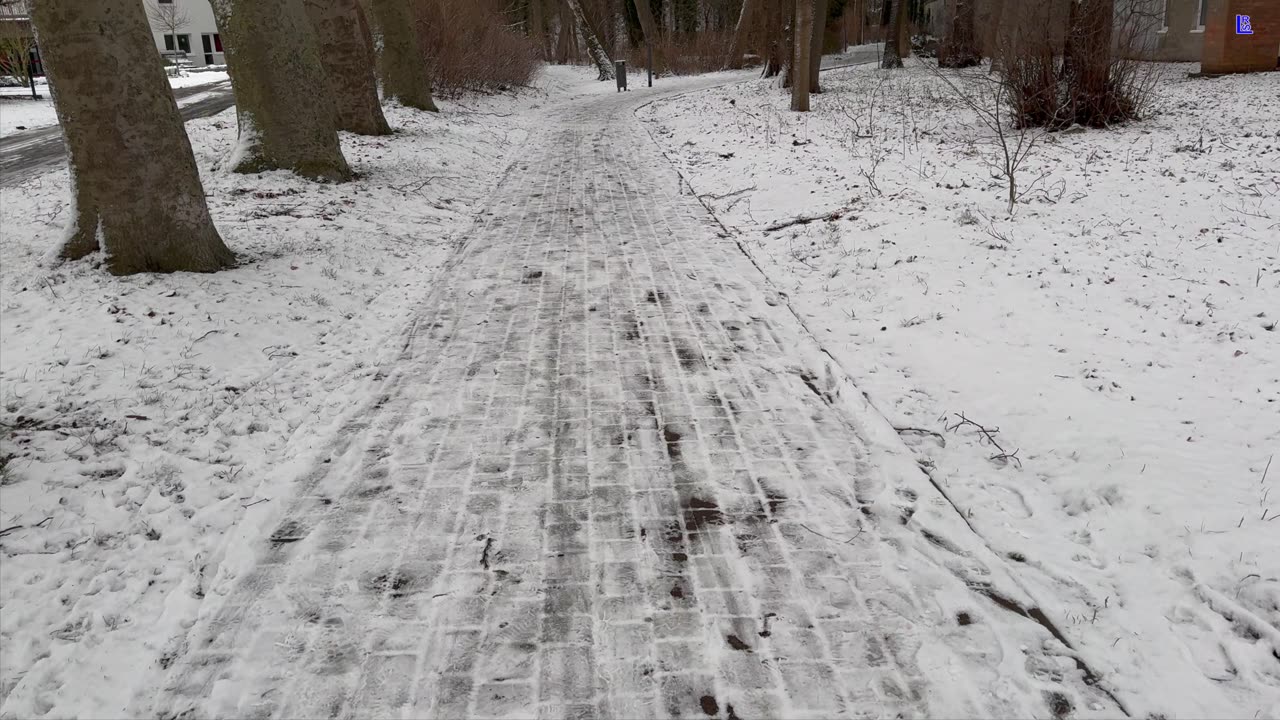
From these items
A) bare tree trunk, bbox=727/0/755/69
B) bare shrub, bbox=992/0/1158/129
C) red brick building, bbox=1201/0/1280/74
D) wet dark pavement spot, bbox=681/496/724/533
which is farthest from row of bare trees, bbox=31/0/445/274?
bare tree trunk, bbox=727/0/755/69

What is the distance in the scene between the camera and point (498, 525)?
11.9 feet

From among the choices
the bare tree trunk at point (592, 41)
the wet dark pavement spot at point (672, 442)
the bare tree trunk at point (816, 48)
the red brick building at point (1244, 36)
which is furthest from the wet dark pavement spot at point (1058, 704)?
the bare tree trunk at point (592, 41)

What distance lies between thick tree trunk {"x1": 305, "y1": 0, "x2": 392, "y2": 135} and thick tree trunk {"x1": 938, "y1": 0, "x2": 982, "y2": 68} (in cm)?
1995

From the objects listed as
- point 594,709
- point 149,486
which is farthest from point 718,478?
point 149,486

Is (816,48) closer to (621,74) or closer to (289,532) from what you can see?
(621,74)

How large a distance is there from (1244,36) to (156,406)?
22.7 metres

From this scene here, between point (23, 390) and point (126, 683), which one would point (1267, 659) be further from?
point (23, 390)

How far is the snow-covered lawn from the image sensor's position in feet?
10.0

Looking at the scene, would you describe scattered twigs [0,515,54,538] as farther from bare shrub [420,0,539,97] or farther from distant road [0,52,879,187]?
bare shrub [420,0,539,97]

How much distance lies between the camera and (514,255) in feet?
27.0

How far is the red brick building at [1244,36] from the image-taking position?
57.2 feet

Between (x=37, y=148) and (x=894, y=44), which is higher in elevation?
(x=894, y=44)

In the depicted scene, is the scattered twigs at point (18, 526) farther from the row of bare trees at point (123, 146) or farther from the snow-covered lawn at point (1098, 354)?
the snow-covered lawn at point (1098, 354)

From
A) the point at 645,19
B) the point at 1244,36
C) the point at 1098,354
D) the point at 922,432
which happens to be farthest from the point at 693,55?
the point at 922,432
